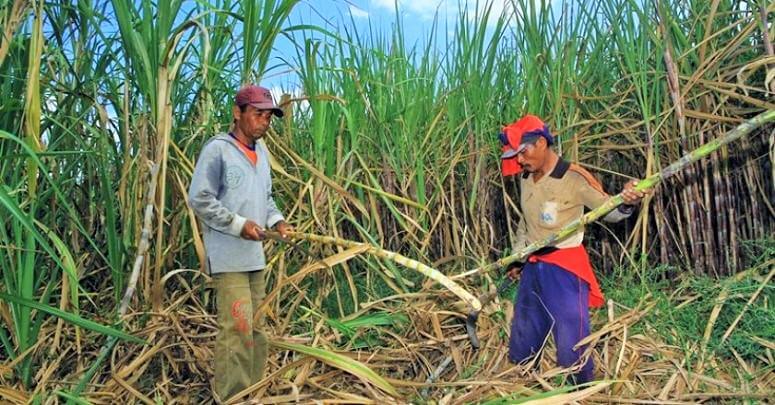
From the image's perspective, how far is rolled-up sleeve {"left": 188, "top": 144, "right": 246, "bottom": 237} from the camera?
225cm

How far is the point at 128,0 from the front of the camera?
2375 millimetres

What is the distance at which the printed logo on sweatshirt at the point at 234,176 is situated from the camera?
2.35 meters

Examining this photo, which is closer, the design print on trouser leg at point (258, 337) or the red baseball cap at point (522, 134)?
the red baseball cap at point (522, 134)

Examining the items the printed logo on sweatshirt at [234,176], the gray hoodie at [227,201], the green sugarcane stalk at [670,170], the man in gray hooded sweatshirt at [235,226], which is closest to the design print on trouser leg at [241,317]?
the man in gray hooded sweatshirt at [235,226]

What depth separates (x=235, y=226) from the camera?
7.41ft

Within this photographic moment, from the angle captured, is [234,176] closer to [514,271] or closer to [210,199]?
[210,199]

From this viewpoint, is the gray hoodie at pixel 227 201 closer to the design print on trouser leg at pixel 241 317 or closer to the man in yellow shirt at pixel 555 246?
the design print on trouser leg at pixel 241 317

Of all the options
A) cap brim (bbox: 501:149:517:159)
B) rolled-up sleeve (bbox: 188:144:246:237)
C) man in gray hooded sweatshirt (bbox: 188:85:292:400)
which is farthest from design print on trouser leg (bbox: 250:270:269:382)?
cap brim (bbox: 501:149:517:159)

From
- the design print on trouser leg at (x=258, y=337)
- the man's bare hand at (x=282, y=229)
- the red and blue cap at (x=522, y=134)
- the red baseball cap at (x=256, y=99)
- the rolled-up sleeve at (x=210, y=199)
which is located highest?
the red baseball cap at (x=256, y=99)

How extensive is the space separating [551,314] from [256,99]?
1.33 meters

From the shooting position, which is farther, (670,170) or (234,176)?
(234,176)

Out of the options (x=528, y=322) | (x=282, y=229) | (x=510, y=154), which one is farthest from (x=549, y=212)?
(x=282, y=229)

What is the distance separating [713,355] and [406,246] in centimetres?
153

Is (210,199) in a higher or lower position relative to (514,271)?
higher
